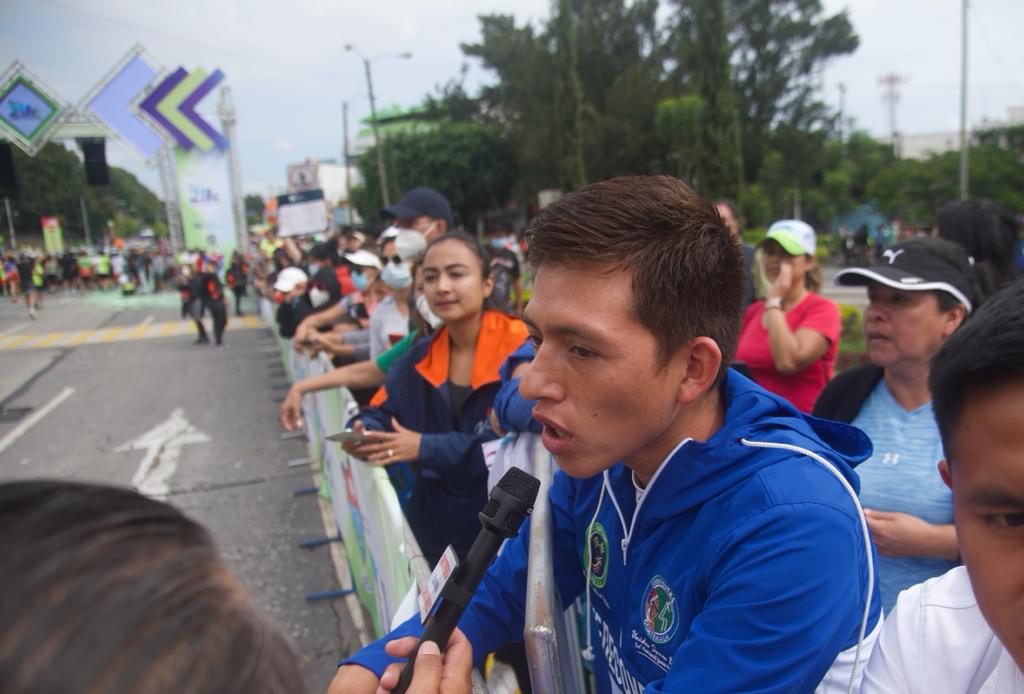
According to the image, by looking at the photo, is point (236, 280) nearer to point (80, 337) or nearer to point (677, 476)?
point (80, 337)

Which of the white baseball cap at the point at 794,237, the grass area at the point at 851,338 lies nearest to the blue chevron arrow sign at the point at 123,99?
the white baseball cap at the point at 794,237

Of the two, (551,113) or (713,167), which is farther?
(551,113)

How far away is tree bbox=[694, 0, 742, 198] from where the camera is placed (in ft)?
104

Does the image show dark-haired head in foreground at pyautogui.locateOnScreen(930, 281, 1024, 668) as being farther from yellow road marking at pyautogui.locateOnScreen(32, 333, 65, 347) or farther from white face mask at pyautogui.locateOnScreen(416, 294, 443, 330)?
yellow road marking at pyautogui.locateOnScreen(32, 333, 65, 347)

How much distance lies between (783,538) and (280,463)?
7050mm

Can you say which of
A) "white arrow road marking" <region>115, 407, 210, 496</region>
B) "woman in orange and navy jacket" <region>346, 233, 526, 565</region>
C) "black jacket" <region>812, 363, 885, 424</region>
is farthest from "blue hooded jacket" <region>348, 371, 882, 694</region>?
"white arrow road marking" <region>115, 407, 210, 496</region>

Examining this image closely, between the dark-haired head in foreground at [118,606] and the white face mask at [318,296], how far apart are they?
24.8 ft

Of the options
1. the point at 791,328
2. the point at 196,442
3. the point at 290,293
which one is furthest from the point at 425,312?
the point at 290,293

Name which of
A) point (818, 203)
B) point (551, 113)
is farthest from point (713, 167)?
point (551, 113)

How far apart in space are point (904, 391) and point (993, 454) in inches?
59.4

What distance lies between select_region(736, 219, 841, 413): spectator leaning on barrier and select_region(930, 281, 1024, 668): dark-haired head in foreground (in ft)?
7.60

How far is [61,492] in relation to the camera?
0.61m

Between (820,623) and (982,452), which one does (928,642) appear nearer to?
(820,623)

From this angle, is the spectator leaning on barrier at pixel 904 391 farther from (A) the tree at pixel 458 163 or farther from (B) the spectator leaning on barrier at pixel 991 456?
(A) the tree at pixel 458 163
